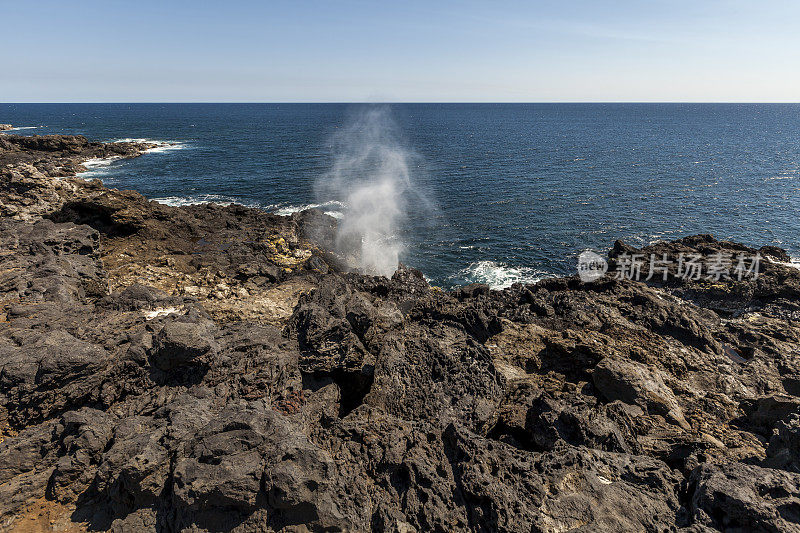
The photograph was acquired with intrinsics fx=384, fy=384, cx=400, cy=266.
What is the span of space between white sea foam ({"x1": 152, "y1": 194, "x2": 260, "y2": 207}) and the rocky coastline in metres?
32.1

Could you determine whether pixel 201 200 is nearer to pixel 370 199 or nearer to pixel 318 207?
pixel 318 207

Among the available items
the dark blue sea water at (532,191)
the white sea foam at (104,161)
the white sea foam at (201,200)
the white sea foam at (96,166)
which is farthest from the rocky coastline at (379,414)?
the white sea foam at (104,161)

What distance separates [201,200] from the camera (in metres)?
55.2

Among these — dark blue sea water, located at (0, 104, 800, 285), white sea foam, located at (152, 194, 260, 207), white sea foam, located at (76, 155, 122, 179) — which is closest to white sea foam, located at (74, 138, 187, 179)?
white sea foam, located at (76, 155, 122, 179)

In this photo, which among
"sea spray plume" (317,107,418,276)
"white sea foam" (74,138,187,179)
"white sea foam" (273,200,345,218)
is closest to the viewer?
"sea spray plume" (317,107,418,276)

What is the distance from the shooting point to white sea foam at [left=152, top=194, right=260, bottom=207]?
176 feet

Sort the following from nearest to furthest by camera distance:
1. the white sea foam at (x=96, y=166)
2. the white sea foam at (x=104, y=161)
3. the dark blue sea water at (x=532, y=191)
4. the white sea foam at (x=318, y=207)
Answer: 1. the dark blue sea water at (x=532, y=191)
2. the white sea foam at (x=318, y=207)
3. the white sea foam at (x=96, y=166)
4. the white sea foam at (x=104, y=161)

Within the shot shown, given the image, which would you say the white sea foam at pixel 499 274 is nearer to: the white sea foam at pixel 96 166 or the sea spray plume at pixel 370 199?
the sea spray plume at pixel 370 199

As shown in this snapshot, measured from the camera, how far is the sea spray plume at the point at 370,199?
1535 inches

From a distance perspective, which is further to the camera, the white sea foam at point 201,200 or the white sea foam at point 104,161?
the white sea foam at point 104,161

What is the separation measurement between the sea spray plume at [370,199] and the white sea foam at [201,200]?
12.0 metres

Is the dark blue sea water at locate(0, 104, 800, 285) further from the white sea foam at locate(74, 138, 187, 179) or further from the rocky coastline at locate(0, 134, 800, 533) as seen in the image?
the rocky coastline at locate(0, 134, 800, 533)

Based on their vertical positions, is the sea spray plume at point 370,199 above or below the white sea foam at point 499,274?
above

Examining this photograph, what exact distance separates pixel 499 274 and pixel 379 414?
29155 millimetres
